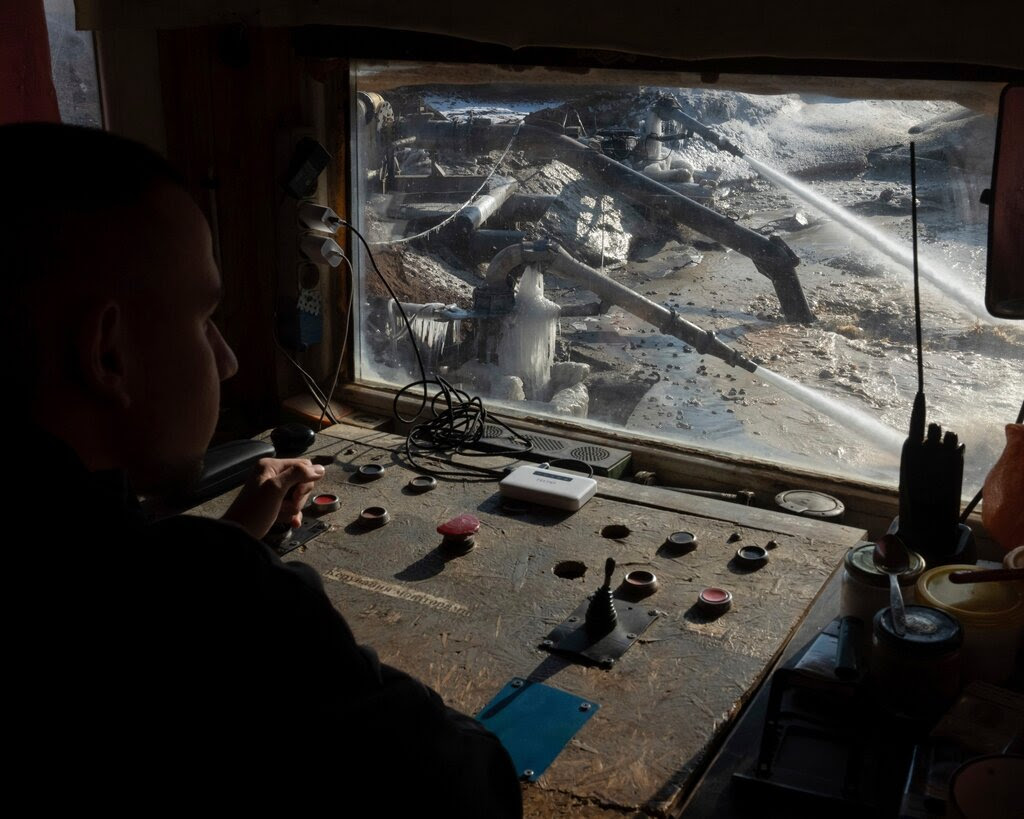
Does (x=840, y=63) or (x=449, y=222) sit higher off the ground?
(x=840, y=63)

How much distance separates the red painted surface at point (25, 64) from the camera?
2.09 meters

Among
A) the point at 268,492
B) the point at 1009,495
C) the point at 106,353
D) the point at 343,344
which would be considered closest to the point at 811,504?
the point at 1009,495

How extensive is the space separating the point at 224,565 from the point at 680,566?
0.84 m

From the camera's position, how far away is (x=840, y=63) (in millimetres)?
1438

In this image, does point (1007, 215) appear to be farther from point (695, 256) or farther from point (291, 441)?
point (291, 441)

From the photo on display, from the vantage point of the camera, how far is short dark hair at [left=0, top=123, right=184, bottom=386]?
2.16ft

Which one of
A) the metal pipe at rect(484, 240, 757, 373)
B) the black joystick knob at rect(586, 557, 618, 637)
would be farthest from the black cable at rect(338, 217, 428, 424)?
the black joystick knob at rect(586, 557, 618, 637)

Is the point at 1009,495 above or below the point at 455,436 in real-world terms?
above

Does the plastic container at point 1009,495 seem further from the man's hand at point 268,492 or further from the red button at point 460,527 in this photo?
the man's hand at point 268,492

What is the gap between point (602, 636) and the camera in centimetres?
117

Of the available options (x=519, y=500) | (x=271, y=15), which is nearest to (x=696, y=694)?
(x=519, y=500)

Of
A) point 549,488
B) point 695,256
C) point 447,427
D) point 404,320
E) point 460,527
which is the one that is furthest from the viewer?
point 404,320

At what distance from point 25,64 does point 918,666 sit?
2.13 metres

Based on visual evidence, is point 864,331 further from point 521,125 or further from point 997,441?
point 521,125
